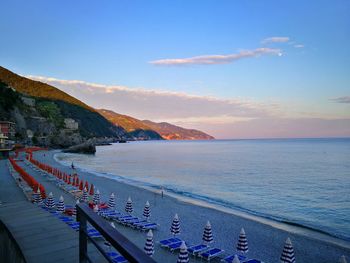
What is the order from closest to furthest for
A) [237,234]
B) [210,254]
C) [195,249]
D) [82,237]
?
[82,237], [210,254], [195,249], [237,234]

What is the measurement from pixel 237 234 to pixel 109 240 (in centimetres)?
1734

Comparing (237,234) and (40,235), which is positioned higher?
(40,235)

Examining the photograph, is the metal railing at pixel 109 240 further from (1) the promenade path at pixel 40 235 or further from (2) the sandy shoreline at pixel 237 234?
(2) the sandy shoreline at pixel 237 234

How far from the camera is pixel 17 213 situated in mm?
6777

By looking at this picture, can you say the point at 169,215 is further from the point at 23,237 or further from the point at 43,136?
the point at 43,136

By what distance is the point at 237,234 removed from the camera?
18156mm

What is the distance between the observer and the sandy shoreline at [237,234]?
50.5 feet

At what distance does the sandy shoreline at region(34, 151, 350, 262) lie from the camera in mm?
15406

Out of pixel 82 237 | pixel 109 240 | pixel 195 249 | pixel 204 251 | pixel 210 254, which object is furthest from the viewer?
pixel 195 249

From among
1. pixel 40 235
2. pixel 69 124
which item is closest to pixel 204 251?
pixel 40 235

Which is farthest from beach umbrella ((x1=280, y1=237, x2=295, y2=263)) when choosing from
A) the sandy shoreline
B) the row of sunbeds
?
the sandy shoreline

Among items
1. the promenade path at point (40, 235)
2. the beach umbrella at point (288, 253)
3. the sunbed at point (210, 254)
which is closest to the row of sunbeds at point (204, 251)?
the sunbed at point (210, 254)

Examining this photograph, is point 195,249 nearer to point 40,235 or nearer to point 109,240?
point 40,235

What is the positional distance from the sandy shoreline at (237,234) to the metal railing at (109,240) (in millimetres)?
10956
